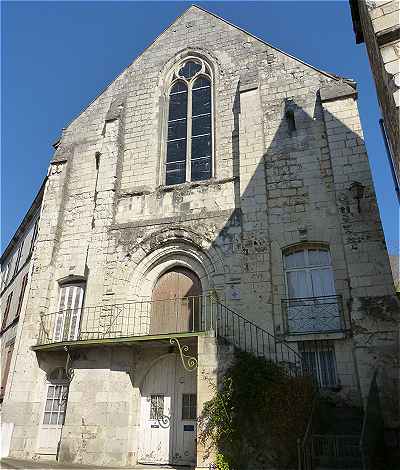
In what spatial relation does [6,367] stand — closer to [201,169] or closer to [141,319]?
[141,319]

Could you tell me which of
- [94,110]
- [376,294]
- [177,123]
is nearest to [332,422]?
[376,294]

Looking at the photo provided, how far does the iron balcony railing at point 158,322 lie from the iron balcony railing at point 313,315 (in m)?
0.59

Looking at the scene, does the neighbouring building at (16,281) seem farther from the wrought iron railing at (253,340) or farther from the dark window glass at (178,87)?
the wrought iron railing at (253,340)

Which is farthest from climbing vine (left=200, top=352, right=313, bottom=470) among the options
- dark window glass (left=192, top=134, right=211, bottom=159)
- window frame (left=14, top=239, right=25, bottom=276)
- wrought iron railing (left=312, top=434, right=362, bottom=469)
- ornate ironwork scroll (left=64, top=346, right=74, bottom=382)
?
window frame (left=14, top=239, right=25, bottom=276)

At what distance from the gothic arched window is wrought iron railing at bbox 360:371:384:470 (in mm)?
7504

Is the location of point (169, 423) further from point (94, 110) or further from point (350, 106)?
point (94, 110)

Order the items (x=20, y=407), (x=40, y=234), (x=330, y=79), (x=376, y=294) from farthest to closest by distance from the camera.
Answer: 1. (x=40, y=234)
2. (x=330, y=79)
3. (x=20, y=407)
4. (x=376, y=294)

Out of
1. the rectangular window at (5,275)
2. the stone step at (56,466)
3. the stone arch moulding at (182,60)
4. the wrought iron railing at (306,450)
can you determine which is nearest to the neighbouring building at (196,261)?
the stone arch moulding at (182,60)

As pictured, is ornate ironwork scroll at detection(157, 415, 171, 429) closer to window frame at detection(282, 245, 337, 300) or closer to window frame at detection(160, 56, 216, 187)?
window frame at detection(282, 245, 337, 300)

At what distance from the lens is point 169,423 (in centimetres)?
984

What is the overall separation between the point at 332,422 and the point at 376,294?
306 cm

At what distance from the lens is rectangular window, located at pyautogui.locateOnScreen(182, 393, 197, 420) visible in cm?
979

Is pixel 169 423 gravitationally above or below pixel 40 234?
below

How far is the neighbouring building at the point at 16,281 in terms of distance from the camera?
13.8 m
